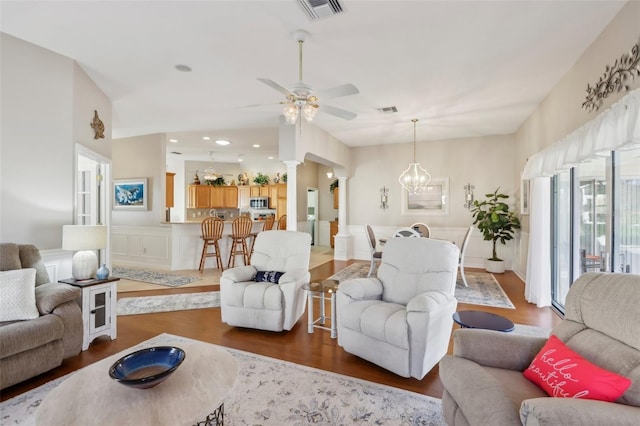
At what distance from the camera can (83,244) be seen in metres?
2.96

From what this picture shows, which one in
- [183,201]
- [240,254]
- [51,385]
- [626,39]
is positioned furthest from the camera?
[183,201]

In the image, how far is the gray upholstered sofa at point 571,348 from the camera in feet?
3.64

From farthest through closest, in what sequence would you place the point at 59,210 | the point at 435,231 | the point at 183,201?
the point at 183,201 → the point at 435,231 → the point at 59,210

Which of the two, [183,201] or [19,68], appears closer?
[19,68]

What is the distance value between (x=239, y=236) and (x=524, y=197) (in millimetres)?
5632

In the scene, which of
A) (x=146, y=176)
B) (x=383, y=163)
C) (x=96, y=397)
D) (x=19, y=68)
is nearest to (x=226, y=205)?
(x=146, y=176)

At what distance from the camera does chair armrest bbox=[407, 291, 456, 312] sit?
2.29 meters

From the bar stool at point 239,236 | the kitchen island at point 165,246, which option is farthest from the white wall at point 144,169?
the bar stool at point 239,236

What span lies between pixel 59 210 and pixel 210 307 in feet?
6.71

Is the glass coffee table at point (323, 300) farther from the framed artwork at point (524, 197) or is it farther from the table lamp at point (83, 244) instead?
the framed artwork at point (524, 197)

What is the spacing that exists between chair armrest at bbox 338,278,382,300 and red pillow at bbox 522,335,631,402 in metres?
1.37

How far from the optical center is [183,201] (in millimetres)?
9852

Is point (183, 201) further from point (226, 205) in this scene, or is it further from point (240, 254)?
point (240, 254)

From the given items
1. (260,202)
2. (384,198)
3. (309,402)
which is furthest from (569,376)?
(260,202)
